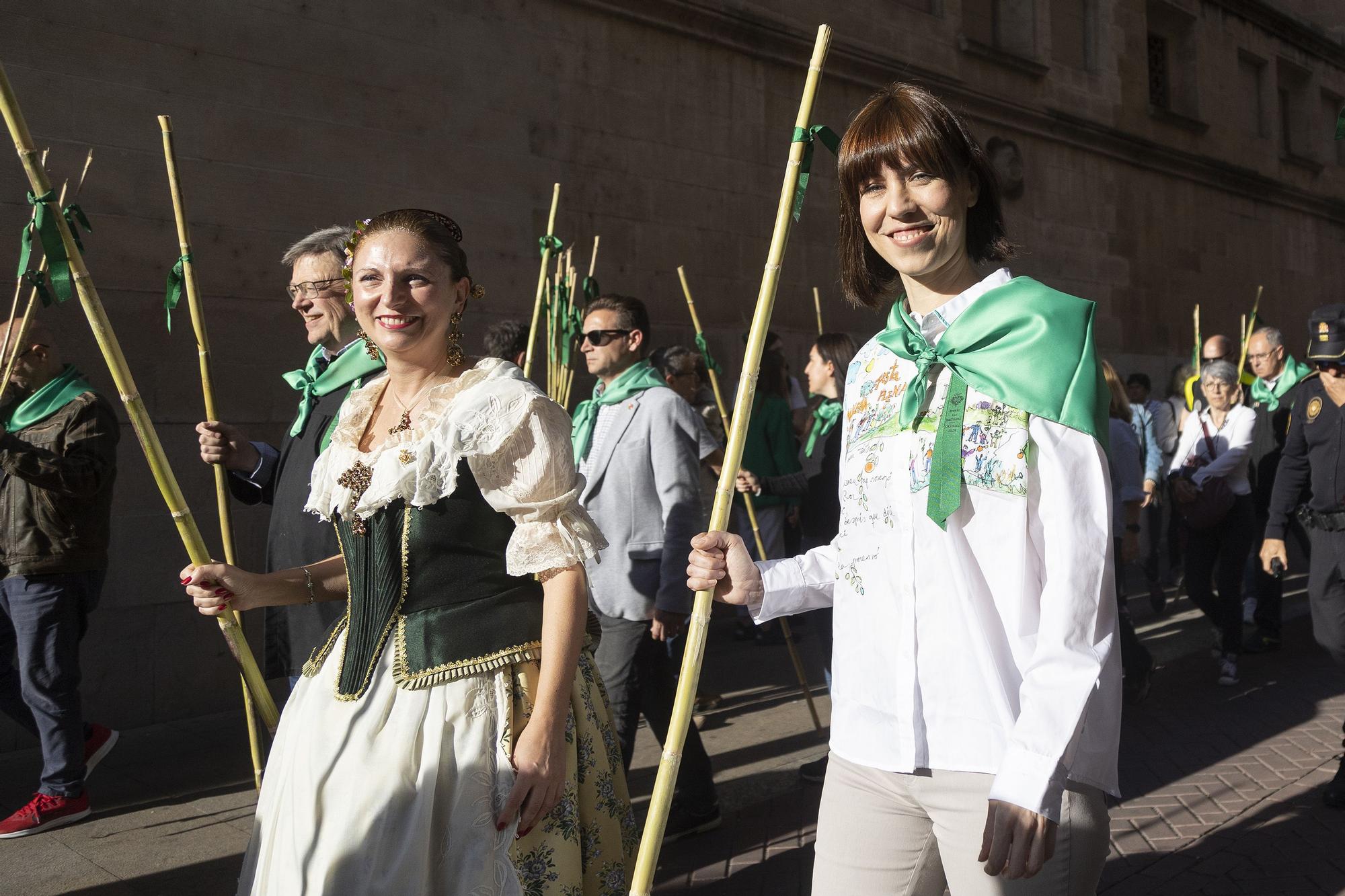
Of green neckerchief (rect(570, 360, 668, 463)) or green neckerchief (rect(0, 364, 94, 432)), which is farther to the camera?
green neckerchief (rect(0, 364, 94, 432))

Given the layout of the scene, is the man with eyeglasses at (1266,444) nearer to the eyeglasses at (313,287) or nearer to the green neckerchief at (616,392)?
the green neckerchief at (616,392)

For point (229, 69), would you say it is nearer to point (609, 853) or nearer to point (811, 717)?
point (811, 717)

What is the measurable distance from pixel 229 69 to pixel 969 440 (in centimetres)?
626

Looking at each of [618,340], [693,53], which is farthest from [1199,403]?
[618,340]

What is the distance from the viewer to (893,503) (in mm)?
2045

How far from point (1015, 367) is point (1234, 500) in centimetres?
622

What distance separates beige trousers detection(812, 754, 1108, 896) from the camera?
1869mm

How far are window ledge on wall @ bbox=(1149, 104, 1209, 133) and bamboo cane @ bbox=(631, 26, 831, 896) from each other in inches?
611

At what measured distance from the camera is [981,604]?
1.92 m

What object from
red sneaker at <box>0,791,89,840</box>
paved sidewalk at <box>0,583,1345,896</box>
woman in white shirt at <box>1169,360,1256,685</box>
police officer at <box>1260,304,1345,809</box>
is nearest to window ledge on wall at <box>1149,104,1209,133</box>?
woman in white shirt at <box>1169,360,1256,685</box>

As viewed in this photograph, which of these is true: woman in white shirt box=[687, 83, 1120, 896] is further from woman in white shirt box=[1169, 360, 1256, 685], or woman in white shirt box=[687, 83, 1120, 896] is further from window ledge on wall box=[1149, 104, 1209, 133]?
window ledge on wall box=[1149, 104, 1209, 133]

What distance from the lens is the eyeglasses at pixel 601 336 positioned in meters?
4.77

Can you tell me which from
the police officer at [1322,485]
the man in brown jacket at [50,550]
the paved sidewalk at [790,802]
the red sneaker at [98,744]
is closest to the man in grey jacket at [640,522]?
the paved sidewalk at [790,802]

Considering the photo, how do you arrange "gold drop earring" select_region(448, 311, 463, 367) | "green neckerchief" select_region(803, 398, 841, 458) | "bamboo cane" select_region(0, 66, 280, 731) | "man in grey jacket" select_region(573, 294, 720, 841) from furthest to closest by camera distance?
"green neckerchief" select_region(803, 398, 841, 458) → "man in grey jacket" select_region(573, 294, 720, 841) → "gold drop earring" select_region(448, 311, 463, 367) → "bamboo cane" select_region(0, 66, 280, 731)
